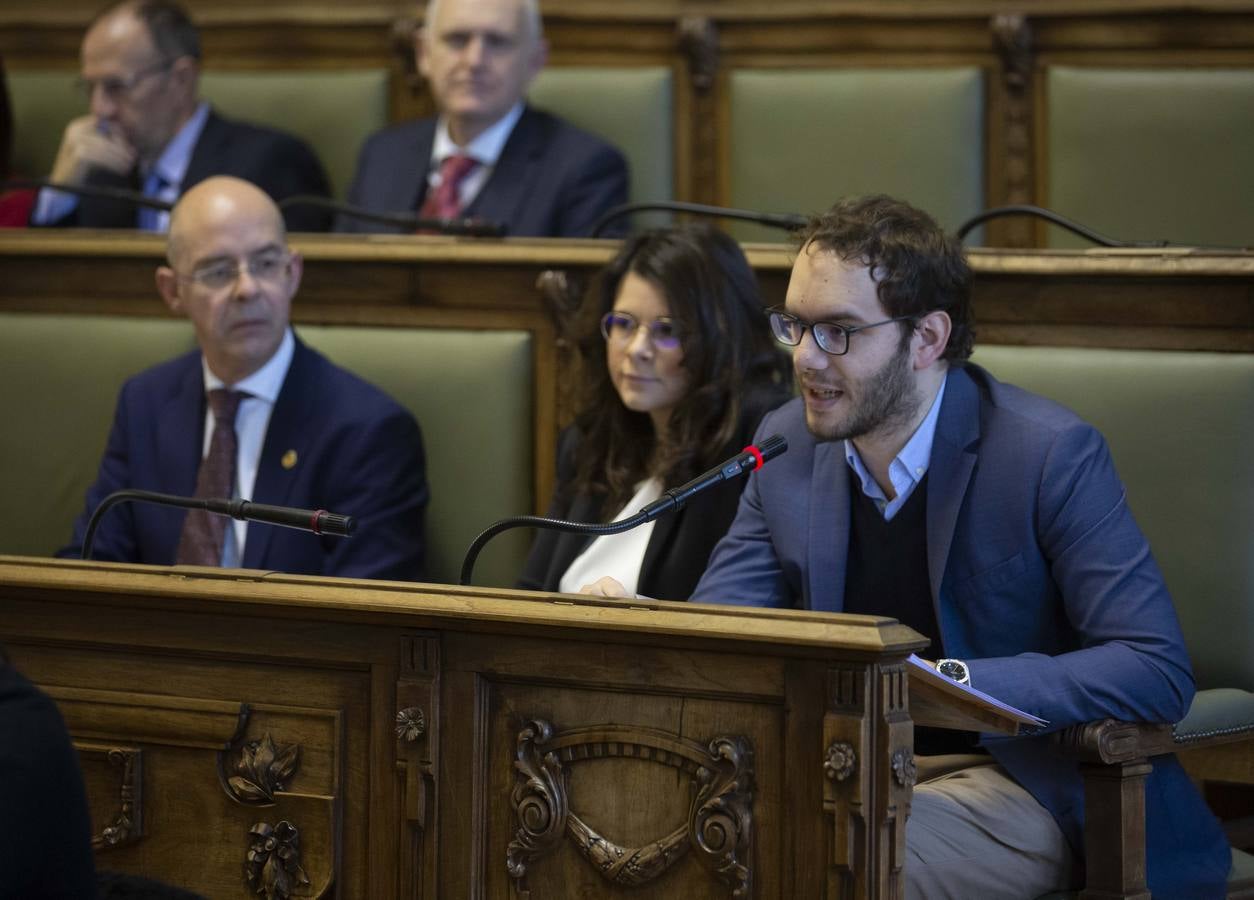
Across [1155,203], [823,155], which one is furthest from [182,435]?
[1155,203]

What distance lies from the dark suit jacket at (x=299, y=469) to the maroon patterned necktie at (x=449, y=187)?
80 centimetres

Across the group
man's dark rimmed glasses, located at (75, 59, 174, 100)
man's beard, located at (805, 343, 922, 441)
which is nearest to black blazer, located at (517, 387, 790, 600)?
man's beard, located at (805, 343, 922, 441)

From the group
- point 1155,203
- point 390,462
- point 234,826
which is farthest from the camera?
point 1155,203

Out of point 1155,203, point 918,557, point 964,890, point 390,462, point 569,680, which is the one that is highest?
point 1155,203

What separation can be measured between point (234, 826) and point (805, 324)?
34.8 inches

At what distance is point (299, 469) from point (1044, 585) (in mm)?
1218

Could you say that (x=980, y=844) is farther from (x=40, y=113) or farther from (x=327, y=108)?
(x=40, y=113)

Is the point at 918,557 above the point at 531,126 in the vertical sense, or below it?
below

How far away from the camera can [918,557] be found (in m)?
2.15

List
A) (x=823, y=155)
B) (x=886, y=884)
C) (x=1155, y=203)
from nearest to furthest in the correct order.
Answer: (x=886, y=884)
(x=1155, y=203)
(x=823, y=155)

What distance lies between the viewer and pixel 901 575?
7.06 ft

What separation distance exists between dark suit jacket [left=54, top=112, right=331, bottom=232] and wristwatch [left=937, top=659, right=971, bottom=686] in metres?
2.11

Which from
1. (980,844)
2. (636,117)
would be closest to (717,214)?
(636,117)

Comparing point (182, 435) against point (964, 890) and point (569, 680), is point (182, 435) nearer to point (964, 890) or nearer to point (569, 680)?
point (569, 680)
